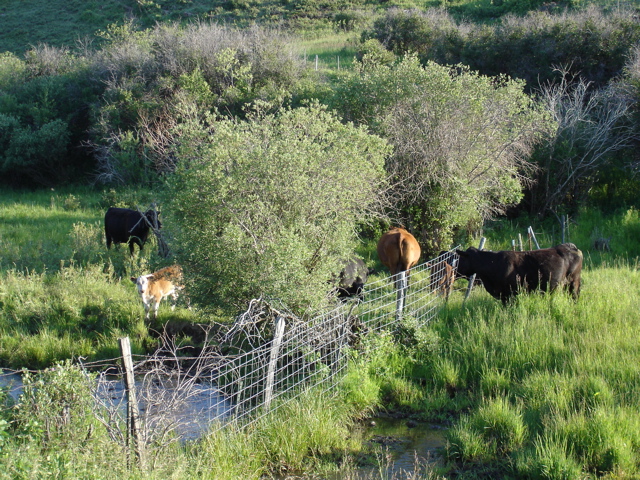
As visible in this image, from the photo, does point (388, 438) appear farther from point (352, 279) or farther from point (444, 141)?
point (444, 141)

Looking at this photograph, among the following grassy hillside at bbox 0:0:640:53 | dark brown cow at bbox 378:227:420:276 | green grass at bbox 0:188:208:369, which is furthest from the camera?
grassy hillside at bbox 0:0:640:53

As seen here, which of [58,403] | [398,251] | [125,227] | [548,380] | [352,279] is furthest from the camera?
[125,227]

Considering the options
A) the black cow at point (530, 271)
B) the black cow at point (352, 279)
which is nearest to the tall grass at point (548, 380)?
the black cow at point (530, 271)

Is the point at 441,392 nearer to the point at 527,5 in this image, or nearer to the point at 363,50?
the point at 363,50

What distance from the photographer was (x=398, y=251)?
1170cm

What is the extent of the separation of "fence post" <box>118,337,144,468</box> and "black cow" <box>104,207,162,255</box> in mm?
10245

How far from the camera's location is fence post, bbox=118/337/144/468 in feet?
16.4

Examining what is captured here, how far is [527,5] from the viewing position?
31125 mm

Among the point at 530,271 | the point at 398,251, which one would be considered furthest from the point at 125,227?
the point at 530,271

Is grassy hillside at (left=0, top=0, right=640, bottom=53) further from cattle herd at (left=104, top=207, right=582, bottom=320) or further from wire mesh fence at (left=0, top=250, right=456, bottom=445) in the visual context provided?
wire mesh fence at (left=0, top=250, right=456, bottom=445)

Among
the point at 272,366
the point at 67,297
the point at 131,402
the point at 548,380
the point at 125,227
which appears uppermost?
the point at 131,402

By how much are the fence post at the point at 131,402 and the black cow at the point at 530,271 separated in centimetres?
650

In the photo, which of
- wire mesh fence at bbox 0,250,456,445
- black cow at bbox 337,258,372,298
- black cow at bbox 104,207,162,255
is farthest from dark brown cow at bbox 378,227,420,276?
black cow at bbox 104,207,162,255

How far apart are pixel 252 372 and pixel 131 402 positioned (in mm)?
1526
